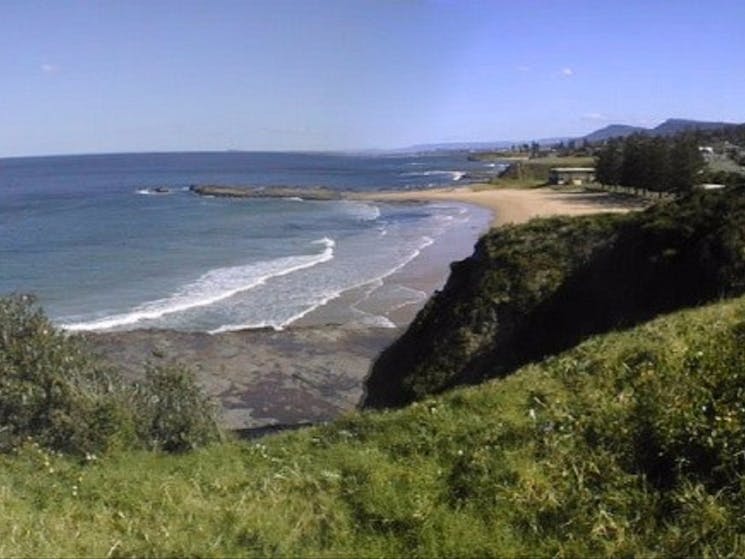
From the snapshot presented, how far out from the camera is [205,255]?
4597cm

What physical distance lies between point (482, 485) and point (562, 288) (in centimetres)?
1190

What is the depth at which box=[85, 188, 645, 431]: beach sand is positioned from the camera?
2059cm

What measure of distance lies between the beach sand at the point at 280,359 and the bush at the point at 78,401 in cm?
610

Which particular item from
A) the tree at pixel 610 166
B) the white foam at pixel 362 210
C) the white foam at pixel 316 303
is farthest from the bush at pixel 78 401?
the tree at pixel 610 166

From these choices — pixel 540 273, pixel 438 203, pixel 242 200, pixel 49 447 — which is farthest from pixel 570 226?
pixel 242 200

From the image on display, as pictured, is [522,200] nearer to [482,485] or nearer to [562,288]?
[562,288]

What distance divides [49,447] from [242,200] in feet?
258

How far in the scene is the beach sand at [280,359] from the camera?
20.6 m

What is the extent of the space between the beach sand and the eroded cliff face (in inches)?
116

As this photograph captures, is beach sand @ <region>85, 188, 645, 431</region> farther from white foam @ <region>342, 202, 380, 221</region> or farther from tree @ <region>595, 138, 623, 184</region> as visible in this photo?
tree @ <region>595, 138, 623, 184</region>

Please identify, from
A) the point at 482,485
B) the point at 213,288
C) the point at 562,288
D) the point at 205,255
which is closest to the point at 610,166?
the point at 205,255

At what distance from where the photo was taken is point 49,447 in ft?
31.4

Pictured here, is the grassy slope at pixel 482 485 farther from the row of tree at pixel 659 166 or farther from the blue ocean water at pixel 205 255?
the row of tree at pixel 659 166

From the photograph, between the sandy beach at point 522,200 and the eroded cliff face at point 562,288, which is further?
the sandy beach at point 522,200
